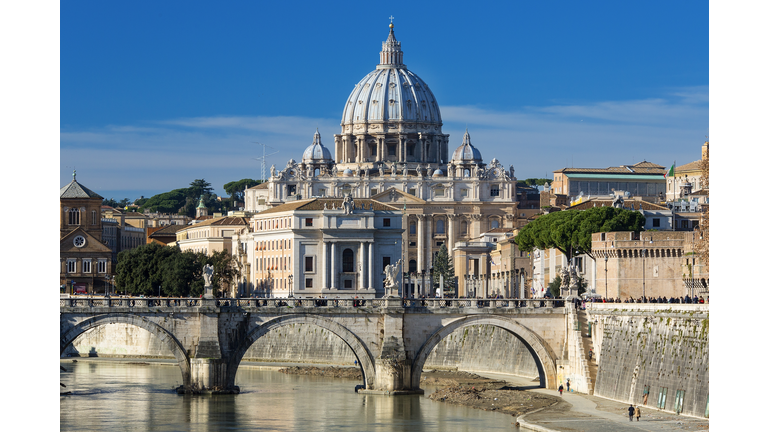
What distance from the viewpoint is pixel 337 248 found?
8981 centimetres

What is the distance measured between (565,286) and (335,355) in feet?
59.9

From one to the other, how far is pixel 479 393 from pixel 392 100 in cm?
10633

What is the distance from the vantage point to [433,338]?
1800 inches

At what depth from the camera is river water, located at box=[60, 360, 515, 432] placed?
38.8 metres

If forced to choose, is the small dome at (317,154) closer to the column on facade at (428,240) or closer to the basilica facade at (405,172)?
the basilica facade at (405,172)

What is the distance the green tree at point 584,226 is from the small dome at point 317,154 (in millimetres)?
79551

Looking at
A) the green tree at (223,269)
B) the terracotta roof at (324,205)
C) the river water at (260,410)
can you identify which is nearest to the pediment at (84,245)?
the green tree at (223,269)

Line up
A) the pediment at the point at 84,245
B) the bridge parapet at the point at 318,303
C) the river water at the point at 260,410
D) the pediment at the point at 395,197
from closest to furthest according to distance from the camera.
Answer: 1. the river water at the point at 260,410
2. the bridge parapet at the point at 318,303
3. the pediment at the point at 84,245
4. the pediment at the point at 395,197

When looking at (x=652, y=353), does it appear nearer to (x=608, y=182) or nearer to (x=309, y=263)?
(x=309, y=263)

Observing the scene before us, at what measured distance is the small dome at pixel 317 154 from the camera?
476ft

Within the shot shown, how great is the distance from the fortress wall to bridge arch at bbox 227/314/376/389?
7.32 m

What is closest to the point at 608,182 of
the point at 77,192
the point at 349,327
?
the point at 77,192

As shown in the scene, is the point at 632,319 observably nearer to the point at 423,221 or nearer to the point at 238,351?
the point at 238,351
